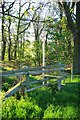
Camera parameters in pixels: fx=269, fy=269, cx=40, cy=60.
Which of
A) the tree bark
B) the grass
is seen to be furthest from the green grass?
the tree bark

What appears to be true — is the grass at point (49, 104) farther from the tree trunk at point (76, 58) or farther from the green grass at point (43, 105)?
the tree trunk at point (76, 58)

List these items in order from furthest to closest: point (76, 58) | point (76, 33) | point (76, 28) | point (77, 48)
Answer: point (76, 58) → point (77, 48) → point (76, 28) → point (76, 33)

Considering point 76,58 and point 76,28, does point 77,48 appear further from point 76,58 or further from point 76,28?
point 76,28

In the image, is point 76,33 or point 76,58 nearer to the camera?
point 76,33

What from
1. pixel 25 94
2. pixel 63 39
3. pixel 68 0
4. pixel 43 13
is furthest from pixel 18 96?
pixel 43 13

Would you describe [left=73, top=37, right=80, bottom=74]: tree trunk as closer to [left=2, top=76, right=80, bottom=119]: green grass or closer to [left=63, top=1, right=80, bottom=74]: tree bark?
[left=63, top=1, right=80, bottom=74]: tree bark

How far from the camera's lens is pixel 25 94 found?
7.40 m

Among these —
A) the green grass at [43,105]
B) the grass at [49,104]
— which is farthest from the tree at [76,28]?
the green grass at [43,105]

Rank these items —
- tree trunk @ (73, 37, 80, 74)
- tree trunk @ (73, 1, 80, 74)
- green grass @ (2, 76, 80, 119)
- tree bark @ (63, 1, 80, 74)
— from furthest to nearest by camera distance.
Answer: tree trunk @ (73, 37, 80, 74)
tree trunk @ (73, 1, 80, 74)
tree bark @ (63, 1, 80, 74)
green grass @ (2, 76, 80, 119)

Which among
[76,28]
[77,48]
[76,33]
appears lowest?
[77,48]

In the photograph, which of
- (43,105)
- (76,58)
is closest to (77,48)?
(76,58)

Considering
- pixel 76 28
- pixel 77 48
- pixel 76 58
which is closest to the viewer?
pixel 76 28

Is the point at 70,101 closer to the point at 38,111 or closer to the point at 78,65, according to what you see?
the point at 38,111

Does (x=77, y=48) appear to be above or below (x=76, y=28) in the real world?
below
